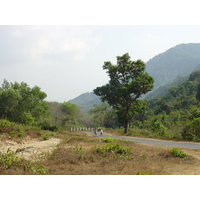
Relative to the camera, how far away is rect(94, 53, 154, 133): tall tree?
2239 cm

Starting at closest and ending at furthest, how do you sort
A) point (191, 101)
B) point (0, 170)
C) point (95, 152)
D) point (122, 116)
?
1. point (0, 170)
2. point (95, 152)
3. point (122, 116)
4. point (191, 101)

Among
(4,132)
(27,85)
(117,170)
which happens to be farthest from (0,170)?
(27,85)

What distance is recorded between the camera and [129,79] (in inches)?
938

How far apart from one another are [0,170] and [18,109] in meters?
23.6

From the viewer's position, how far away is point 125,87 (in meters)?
22.5

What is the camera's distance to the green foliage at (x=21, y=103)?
2506 centimetres

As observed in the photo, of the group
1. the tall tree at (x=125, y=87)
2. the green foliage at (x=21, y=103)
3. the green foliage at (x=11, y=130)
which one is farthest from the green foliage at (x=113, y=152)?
the green foliage at (x=21, y=103)

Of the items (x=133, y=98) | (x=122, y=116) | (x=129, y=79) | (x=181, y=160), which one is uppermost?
(x=129, y=79)

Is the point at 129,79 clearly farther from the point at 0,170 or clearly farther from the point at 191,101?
the point at 191,101

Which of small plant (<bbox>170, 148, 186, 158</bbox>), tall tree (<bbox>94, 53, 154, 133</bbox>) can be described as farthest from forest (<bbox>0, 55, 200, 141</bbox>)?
small plant (<bbox>170, 148, 186, 158</bbox>)

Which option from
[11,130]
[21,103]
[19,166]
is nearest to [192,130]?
[19,166]

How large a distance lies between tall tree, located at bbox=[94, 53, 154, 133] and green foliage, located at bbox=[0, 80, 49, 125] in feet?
33.3

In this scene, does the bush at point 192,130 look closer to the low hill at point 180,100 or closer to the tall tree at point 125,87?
the tall tree at point 125,87

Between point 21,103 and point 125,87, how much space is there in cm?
1446
